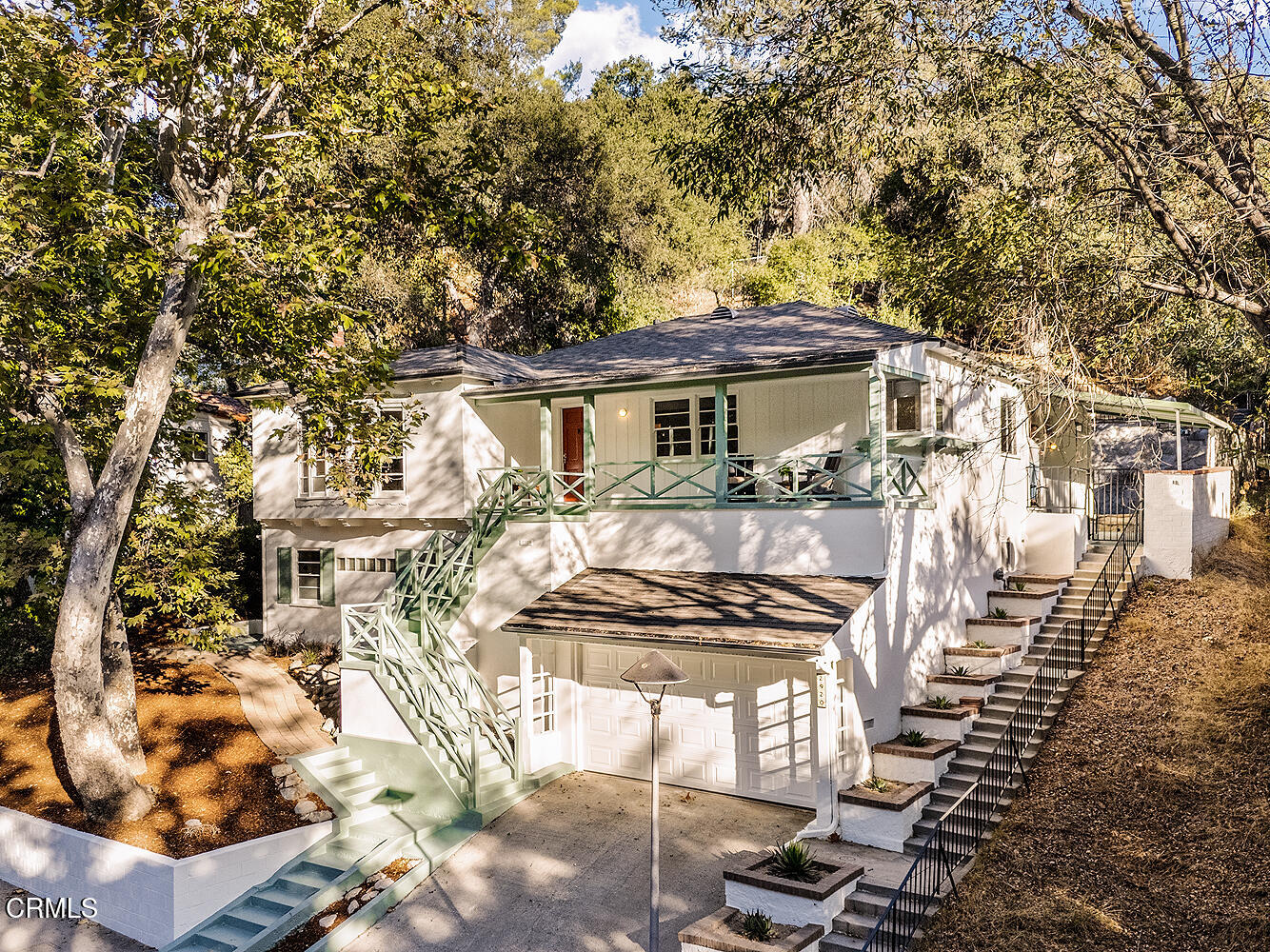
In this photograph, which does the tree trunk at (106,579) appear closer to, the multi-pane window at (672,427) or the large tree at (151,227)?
the large tree at (151,227)

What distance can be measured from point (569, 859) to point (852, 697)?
12.9 feet

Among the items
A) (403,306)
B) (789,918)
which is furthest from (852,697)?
(403,306)

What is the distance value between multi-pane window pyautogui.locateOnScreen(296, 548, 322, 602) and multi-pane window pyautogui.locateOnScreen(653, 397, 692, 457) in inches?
304

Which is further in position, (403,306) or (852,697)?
(403,306)

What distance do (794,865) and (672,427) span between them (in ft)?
29.2

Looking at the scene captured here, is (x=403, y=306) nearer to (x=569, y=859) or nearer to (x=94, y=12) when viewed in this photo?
(x=94, y=12)

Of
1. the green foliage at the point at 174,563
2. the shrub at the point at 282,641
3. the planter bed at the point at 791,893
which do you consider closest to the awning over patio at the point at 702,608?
the planter bed at the point at 791,893

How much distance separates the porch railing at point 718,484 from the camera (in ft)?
43.2

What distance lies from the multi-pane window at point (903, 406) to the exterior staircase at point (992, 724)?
3219mm

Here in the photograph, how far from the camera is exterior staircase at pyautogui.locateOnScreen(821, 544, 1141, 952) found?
912 cm

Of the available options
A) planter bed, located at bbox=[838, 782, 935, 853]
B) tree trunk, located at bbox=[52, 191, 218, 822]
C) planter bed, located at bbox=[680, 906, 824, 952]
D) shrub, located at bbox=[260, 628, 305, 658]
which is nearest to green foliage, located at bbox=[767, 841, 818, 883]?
planter bed, located at bbox=[680, 906, 824, 952]

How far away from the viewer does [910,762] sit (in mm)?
11289

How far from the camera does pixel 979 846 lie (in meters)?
10.3

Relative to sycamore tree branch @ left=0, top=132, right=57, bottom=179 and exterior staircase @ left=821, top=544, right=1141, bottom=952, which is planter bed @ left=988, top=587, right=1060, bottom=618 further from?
sycamore tree branch @ left=0, top=132, right=57, bottom=179
